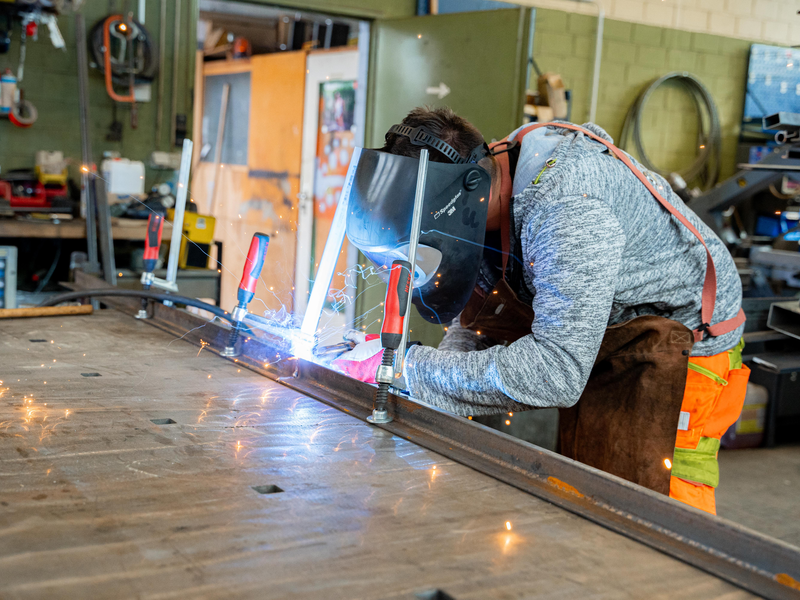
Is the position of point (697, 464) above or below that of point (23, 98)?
below

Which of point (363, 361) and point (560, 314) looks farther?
point (363, 361)

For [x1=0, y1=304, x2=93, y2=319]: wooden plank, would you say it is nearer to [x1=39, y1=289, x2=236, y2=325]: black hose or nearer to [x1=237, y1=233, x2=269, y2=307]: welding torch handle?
[x1=39, y1=289, x2=236, y2=325]: black hose

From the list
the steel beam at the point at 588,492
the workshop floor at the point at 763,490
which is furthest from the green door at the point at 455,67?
the steel beam at the point at 588,492

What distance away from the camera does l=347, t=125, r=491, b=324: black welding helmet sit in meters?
1.41

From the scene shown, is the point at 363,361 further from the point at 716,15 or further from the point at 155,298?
the point at 716,15

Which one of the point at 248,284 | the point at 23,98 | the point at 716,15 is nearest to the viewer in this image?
the point at 248,284

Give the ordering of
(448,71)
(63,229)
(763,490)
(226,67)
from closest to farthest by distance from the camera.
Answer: (763,490)
(63,229)
(448,71)
(226,67)

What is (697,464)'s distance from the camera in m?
1.61

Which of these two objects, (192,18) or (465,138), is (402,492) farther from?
(192,18)

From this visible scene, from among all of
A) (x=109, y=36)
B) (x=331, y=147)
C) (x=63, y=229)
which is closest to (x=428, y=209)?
(x=63, y=229)

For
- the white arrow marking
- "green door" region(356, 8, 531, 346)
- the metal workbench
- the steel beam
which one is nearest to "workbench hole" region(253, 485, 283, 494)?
the metal workbench

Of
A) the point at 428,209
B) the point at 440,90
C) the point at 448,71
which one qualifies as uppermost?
the point at 448,71

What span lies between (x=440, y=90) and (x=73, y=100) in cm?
218

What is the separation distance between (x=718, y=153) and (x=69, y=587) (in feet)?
20.8
